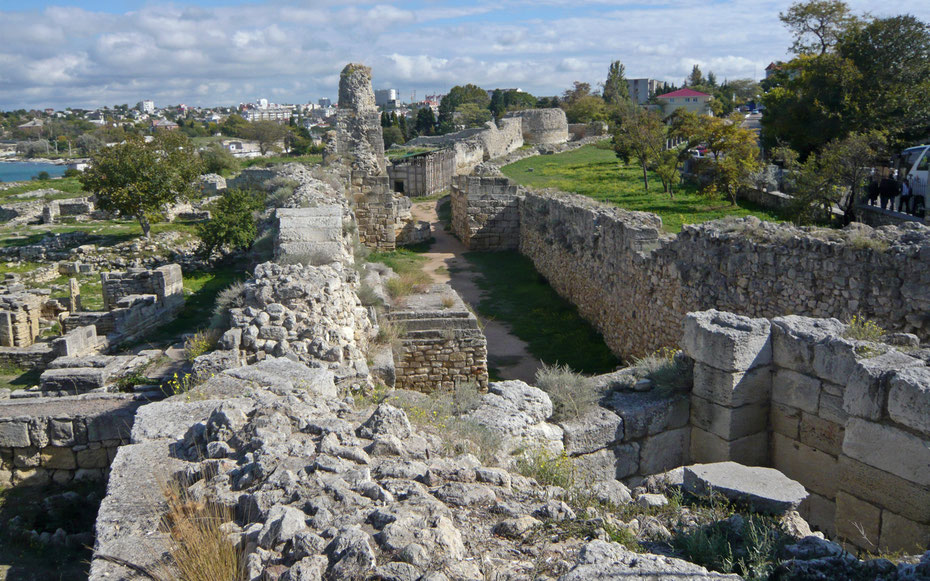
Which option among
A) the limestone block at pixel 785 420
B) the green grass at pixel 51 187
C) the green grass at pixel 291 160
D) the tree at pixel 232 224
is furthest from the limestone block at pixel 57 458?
the green grass at pixel 51 187

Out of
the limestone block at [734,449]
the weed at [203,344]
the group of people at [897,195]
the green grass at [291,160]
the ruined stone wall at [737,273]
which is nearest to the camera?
the limestone block at [734,449]

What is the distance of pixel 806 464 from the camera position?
18.7 ft

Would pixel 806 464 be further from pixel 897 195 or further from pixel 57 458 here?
pixel 897 195

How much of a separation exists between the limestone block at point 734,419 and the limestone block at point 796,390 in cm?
18

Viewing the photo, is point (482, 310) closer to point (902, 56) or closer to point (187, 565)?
point (187, 565)

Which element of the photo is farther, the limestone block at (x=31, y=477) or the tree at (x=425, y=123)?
the tree at (x=425, y=123)

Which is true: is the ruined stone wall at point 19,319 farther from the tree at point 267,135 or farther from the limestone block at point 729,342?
the tree at point 267,135

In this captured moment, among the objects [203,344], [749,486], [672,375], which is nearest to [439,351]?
[203,344]

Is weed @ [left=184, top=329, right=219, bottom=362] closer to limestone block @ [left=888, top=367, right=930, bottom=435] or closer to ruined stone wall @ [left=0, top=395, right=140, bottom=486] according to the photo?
ruined stone wall @ [left=0, top=395, right=140, bottom=486]

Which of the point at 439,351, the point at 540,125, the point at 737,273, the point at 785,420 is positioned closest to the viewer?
the point at 785,420

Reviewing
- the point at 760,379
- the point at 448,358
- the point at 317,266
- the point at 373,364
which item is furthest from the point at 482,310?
the point at 760,379

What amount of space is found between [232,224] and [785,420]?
15755 mm

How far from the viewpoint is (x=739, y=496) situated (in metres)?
4.33

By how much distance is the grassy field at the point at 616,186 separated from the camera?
16047 mm
